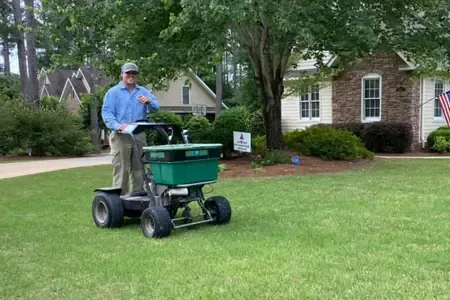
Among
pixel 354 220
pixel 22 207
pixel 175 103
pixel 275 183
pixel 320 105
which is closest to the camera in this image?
pixel 354 220

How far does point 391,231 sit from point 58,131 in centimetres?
1703

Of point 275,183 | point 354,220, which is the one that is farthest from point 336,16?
point 354,220

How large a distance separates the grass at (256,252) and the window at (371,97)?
12.5 m

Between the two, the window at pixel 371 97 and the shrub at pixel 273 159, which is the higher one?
the window at pixel 371 97

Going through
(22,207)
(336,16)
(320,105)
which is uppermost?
(336,16)

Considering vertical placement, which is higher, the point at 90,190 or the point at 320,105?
the point at 320,105

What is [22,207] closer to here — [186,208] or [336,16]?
[186,208]

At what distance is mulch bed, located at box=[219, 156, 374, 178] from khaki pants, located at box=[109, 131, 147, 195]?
16.5 ft

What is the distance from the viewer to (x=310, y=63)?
23484 millimetres

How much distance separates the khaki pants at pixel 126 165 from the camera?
663 cm

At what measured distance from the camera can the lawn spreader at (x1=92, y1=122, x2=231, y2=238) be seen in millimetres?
5777

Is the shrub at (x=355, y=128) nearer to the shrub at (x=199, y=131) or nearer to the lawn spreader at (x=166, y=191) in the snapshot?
the shrub at (x=199, y=131)

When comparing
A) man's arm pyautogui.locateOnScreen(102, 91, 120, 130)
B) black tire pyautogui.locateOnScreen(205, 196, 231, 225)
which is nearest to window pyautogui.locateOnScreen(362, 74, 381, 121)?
black tire pyautogui.locateOnScreen(205, 196, 231, 225)

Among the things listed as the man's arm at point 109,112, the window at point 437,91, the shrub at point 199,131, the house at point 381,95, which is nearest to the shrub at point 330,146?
the shrub at point 199,131
